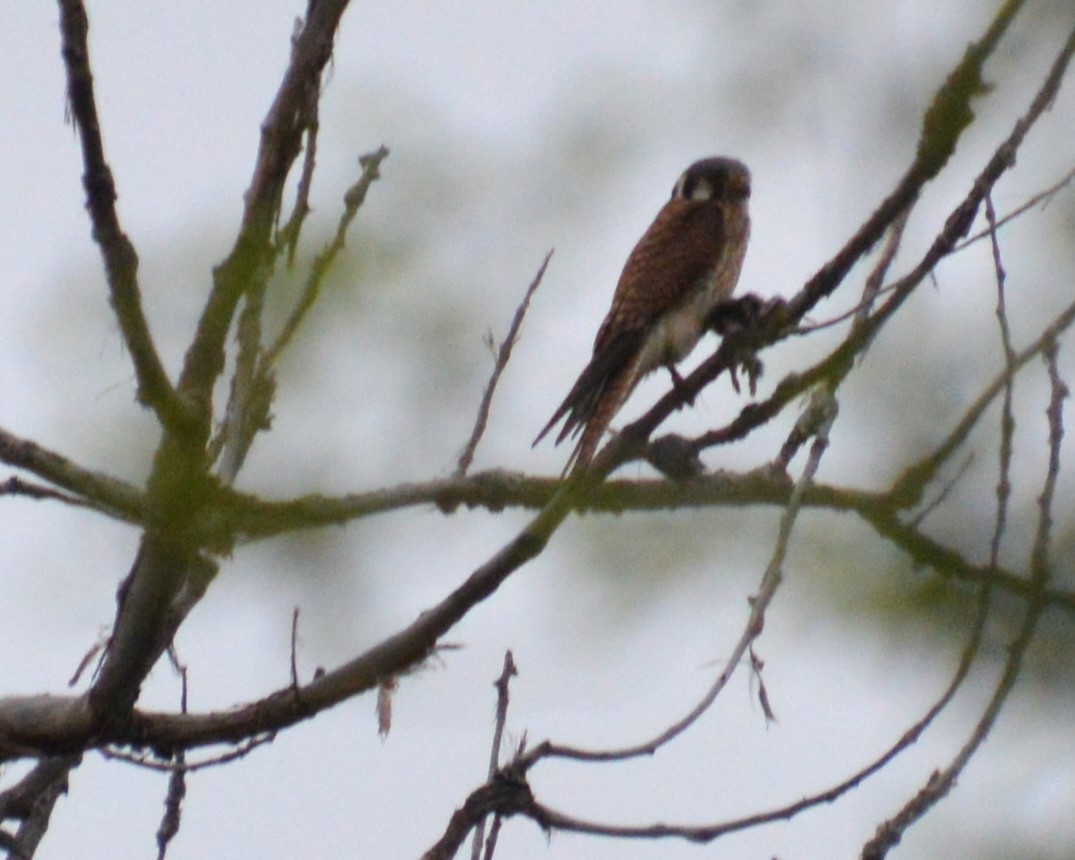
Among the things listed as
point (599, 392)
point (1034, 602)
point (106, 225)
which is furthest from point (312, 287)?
point (599, 392)

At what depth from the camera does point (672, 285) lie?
6398 mm

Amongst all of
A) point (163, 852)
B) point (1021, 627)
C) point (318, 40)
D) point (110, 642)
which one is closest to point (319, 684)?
point (110, 642)

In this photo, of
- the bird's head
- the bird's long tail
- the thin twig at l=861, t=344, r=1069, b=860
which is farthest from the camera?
the bird's head

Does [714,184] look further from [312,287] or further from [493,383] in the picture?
[312,287]

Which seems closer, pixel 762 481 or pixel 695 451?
pixel 762 481

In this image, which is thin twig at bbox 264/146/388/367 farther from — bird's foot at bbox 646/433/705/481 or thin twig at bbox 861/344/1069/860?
bird's foot at bbox 646/433/705/481

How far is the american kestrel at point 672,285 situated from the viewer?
5.67 meters

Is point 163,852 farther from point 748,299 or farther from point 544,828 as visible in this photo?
point 748,299

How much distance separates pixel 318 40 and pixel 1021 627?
1.50 m

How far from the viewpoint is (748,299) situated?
18.9ft

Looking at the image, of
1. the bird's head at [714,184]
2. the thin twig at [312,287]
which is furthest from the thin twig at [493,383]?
the bird's head at [714,184]

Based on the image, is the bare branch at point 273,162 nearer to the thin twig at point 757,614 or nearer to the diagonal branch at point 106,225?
the diagonal branch at point 106,225

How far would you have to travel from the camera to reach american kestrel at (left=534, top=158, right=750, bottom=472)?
5673 mm

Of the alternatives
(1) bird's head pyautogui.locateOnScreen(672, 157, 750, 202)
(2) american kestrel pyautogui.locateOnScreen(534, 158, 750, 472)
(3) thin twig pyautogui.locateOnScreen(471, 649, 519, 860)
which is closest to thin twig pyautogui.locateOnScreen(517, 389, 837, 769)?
(3) thin twig pyautogui.locateOnScreen(471, 649, 519, 860)
